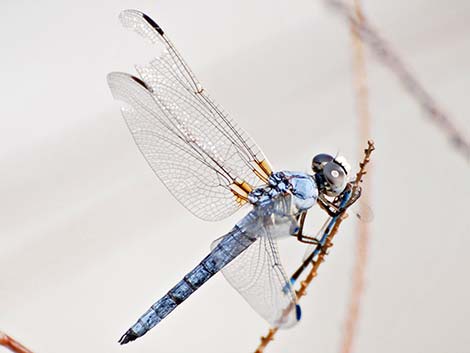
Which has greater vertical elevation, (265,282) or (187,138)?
(187,138)

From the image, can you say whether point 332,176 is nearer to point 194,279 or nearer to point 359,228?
point 194,279

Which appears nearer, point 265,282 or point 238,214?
point 265,282
